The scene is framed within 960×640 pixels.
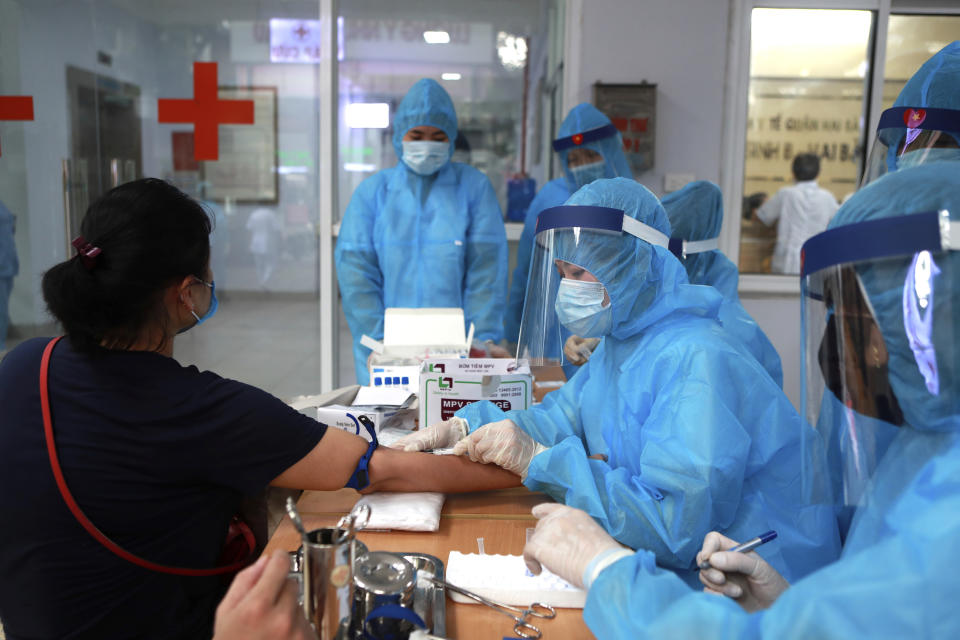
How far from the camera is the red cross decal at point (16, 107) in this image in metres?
3.40

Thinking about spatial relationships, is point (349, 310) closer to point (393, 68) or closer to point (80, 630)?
point (393, 68)

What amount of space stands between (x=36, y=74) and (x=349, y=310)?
2.14 meters

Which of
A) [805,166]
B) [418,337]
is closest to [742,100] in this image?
[805,166]

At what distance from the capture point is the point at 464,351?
1.90 metres

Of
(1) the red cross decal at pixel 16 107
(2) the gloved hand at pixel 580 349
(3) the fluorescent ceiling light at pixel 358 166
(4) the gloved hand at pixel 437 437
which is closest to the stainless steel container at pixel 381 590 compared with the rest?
(4) the gloved hand at pixel 437 437

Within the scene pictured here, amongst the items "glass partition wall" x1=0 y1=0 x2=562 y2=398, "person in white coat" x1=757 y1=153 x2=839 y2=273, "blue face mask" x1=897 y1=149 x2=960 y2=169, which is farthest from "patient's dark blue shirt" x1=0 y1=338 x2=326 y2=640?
"person in white coat" x1=757 y1=153 x2=839 y2=273

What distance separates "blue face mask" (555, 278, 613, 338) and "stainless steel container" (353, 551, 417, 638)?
0.63 m

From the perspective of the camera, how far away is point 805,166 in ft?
12.4

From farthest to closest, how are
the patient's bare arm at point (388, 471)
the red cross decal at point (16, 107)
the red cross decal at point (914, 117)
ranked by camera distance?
the red cross decal at point (16, 107) < the red cross decal at point (914, 117) < the patient's bare arm at point (388, 471)

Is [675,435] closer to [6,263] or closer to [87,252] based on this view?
[87,252]

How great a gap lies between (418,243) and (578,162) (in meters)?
0.78

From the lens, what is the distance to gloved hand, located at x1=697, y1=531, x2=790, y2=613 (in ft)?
2.99

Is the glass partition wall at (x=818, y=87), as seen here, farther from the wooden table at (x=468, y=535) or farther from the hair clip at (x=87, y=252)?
the hair clip at (x=87, y=252)

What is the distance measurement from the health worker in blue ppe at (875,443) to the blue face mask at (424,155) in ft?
6.48
